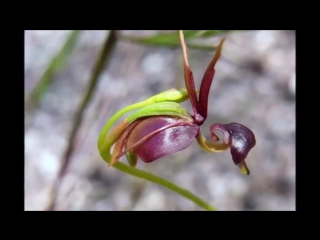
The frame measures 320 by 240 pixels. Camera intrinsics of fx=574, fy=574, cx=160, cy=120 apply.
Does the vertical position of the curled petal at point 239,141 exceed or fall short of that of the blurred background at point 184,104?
it falls short

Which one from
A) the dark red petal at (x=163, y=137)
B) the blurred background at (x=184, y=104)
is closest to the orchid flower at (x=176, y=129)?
the dark red petal at (x=163, y=137)

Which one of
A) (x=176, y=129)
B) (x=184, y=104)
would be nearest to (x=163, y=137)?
(x=176, y=129)

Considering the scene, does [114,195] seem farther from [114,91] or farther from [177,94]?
[177,94]

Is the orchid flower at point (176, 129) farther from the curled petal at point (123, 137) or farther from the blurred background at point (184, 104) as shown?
the blurred background at point (184, 104)
